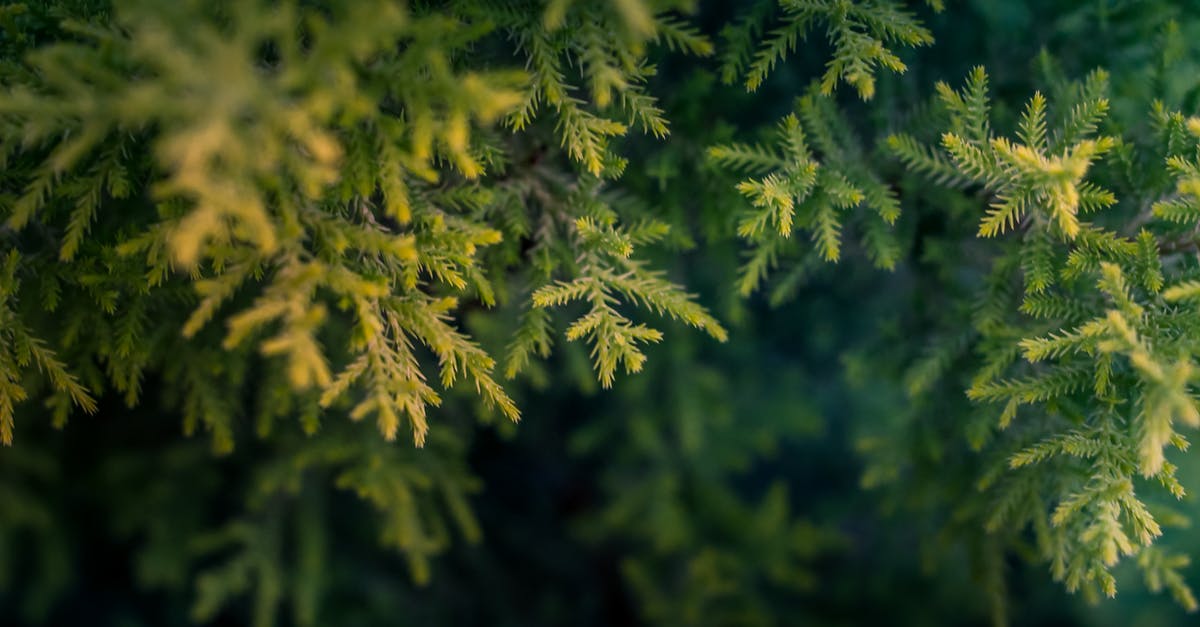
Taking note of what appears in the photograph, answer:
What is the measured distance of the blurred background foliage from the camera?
2562 mm

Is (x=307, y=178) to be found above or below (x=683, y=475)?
above

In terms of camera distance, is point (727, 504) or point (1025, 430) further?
point (727, 504)

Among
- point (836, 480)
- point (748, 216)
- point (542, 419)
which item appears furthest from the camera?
point (836, 480)

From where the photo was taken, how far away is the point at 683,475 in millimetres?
3910

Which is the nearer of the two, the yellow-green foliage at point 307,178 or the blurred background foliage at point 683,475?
the yellow-green foliage at point 307,178

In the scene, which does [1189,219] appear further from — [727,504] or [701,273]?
[727,504]

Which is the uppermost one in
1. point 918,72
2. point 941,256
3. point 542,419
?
point 918,72

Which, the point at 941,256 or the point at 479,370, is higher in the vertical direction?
the point at 941,256

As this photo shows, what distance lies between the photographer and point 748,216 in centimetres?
218

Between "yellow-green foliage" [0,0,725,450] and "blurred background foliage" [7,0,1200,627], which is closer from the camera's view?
"yellow-green foliage" [0,0,725,450]

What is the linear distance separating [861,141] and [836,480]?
239 cm

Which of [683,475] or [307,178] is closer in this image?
[307,178]

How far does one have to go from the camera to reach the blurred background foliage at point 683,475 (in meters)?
2.56

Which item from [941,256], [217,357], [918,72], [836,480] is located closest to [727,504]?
[836,480]
